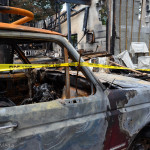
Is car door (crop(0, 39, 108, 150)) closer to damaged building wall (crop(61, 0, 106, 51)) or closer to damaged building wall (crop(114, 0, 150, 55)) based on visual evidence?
damaged building wall (crop(114, 0, 150, 55))

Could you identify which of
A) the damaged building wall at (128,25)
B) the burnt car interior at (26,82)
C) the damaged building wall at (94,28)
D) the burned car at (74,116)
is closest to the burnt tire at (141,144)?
the burned car at (74,116)

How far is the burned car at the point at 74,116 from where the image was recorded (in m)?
1.25

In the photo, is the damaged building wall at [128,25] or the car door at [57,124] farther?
the damaged building wall at [128,25]

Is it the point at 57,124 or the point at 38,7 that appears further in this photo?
the point at 38,7

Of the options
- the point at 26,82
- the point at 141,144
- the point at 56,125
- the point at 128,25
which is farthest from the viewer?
the point at 128,25

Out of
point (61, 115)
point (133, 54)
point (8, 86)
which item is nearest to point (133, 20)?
point (133, 54)

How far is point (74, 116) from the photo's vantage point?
1.44m

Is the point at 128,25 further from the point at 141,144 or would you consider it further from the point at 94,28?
the point at 141,144

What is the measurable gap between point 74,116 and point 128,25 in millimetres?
7861

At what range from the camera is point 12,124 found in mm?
1195

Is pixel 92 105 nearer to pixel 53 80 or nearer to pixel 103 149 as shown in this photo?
pixel 103 149

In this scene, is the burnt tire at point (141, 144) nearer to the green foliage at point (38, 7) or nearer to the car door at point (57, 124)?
the car door at point (57, 124)

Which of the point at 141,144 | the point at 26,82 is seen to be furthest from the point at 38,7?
the point at 141,144

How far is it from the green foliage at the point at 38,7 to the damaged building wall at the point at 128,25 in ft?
30.2
